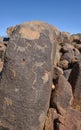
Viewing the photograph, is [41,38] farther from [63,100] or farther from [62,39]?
[62,39]

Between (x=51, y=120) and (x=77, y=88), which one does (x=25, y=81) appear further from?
(x=77, y=88)

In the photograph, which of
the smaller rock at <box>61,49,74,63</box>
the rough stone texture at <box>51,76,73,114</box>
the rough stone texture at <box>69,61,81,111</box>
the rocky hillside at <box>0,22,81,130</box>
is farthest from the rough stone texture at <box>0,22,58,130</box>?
the smaller rock at <box>61,49,74,63</box>

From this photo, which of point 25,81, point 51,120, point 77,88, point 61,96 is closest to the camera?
point 25,81

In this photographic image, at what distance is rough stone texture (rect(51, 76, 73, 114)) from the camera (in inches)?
404

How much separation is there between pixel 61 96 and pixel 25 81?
182 cm

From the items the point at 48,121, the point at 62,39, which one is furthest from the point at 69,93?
the point at 62,39

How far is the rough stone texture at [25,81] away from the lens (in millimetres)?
9031

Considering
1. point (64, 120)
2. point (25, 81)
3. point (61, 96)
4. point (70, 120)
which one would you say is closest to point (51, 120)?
point (64, 120)

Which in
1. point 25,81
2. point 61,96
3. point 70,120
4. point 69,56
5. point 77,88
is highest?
point 69,56

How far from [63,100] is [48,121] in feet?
3.08

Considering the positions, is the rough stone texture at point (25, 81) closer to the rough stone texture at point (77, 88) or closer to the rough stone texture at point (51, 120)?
the rough stone texture at point (51, 120)

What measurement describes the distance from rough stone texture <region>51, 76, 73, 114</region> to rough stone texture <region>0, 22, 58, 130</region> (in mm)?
975

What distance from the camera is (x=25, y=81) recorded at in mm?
9023

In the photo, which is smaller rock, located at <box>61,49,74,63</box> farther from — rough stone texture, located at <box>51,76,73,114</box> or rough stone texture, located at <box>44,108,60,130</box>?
rough stone texture, located at <box>44,108,60,130</box>
